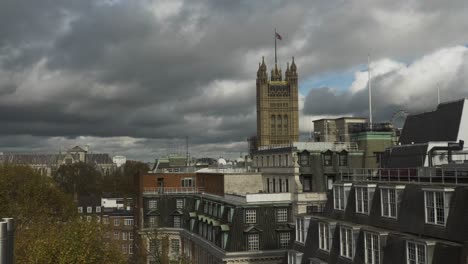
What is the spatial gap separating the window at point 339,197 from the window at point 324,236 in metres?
1.52

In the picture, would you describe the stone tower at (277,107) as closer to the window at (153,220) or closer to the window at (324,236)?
the window at (153,220)

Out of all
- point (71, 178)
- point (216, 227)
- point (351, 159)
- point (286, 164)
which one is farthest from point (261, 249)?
point (71, 178)

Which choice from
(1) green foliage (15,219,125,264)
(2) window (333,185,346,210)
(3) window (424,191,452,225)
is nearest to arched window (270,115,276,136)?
(1) green foliage (15,219,125,264)

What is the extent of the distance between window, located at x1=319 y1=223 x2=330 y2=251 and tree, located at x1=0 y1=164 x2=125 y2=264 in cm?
1530

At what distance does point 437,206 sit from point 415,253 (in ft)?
7.59

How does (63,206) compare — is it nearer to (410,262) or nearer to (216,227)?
(216,227)

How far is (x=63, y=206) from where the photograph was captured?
218ft

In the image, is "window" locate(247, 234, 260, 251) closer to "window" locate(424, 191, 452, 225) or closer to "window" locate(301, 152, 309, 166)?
"window" locate(301, 152, 309, 166)

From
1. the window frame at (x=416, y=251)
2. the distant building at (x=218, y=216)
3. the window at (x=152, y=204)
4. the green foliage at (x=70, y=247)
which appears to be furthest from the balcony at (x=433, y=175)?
the window at (x=152, y=204)

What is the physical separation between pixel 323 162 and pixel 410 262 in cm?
3443

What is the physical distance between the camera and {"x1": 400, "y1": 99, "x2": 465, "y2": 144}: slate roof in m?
32.0

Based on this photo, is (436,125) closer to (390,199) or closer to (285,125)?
(390,199)

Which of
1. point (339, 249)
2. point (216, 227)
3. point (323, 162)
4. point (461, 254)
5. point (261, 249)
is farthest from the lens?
point (323, 162)

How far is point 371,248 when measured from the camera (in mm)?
25281
